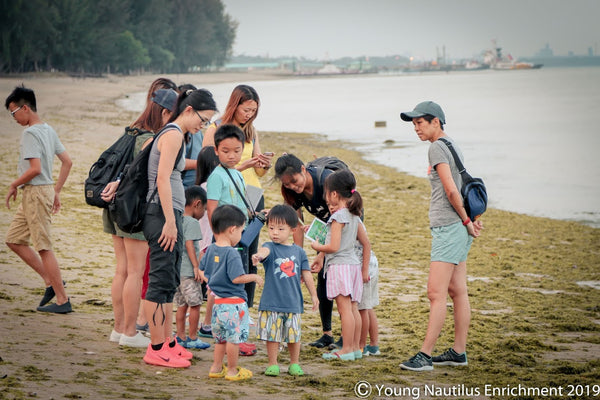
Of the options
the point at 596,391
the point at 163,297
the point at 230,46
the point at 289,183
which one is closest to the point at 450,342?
the point at 596,391

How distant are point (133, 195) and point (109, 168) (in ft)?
1.51

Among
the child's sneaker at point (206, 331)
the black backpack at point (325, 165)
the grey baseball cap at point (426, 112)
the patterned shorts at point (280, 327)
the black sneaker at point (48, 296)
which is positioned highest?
the grey baseball cap at point (426, 112)

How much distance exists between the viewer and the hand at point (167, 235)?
4777 millimetres

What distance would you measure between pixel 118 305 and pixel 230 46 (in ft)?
545

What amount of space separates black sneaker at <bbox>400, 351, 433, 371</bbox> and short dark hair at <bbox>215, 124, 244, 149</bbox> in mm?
1956

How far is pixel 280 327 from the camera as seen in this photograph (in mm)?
4840

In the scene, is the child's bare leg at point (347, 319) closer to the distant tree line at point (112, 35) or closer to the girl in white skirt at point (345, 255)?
the girl in white skirt at point (345, 255)

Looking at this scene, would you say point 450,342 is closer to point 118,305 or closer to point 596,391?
point 596,391

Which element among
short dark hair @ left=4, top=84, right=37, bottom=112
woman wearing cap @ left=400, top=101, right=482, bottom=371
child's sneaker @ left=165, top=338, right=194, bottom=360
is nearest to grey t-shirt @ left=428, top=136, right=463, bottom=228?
woman wearing cap @ left=400, top=101, right=482, bottom=371

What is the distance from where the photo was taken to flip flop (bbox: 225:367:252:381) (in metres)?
4.64

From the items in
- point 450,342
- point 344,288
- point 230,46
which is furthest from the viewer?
point 230,46

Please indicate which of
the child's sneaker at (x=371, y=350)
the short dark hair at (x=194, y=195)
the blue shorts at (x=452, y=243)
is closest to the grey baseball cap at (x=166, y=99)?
the short dark hair at (x=194, y=195)

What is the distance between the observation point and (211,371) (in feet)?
15.5

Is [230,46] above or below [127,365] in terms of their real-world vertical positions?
above
